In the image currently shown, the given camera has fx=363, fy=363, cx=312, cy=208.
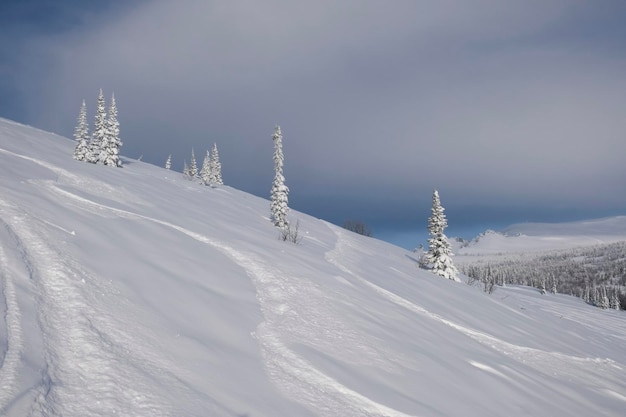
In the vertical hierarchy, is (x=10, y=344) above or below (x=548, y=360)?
above

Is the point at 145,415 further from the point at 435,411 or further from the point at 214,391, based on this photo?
the point at 435,411

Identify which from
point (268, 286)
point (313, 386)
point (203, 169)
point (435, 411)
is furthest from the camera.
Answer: point (203, 169)

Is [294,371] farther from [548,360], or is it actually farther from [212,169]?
[212,169]

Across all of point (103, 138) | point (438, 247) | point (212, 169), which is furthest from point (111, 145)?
point (438, 247)

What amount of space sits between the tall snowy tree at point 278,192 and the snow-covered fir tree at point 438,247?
40.0ft

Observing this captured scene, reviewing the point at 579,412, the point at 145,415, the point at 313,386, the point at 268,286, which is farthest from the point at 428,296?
the point at 145,415

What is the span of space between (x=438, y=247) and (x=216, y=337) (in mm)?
27203

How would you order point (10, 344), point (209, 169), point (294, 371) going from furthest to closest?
point (209, 169) < point (294, 371) < point (10, 344)

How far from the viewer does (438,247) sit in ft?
97.2

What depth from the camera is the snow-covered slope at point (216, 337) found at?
3.57m

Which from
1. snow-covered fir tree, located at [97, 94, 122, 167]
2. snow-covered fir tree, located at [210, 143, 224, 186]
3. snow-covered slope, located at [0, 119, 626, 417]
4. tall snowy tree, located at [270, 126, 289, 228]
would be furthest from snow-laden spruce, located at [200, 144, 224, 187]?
snow-covered slope, located at [0, 119, 626, 417]

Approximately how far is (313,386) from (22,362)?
306 cm

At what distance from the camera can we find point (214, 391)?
3.84 metres

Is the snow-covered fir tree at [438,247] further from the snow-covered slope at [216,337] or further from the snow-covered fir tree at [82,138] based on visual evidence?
the snow-covered fir tree at [82,138]
